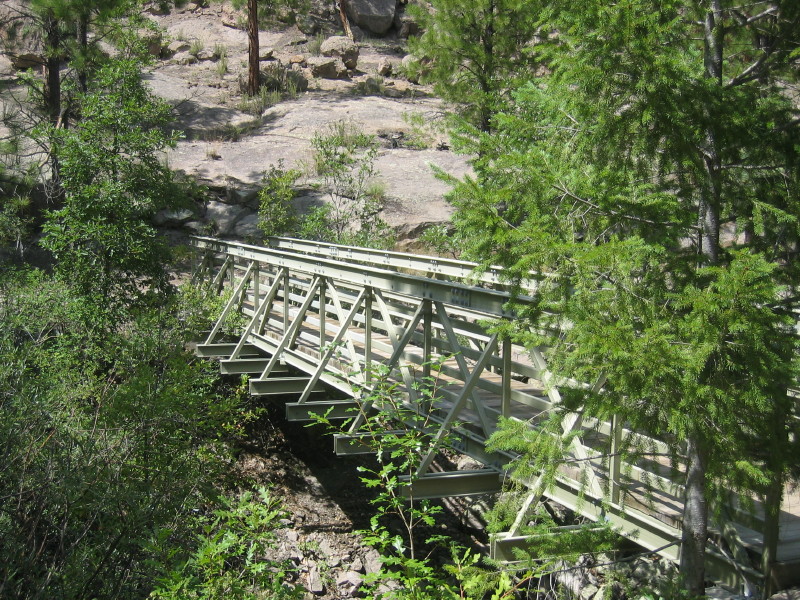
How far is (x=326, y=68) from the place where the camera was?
28516 millimetres

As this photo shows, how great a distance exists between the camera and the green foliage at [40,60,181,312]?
10414 mm

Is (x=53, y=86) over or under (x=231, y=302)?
over

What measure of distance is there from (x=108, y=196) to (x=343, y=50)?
20843 mm

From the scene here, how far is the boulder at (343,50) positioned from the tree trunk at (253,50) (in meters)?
3.68

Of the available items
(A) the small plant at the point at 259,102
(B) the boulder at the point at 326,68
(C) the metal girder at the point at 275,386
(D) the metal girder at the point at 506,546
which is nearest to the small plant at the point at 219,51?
→ (B) the boulder at the point at 326,68

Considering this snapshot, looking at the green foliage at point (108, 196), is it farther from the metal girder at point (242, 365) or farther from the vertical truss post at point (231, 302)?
the metal girder at point (242, 365)

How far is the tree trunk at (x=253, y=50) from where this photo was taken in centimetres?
2442

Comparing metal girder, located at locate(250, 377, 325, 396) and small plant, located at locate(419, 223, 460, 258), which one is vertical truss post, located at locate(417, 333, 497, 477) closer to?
metal girder, located at locate(250, 377, 325, 396)

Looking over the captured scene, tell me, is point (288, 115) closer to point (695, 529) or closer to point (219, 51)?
point (219, 51)

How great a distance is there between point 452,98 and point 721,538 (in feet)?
39.5

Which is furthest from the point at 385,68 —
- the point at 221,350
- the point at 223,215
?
the point at 221,350

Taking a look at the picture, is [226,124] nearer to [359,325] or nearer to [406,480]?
[359,325]

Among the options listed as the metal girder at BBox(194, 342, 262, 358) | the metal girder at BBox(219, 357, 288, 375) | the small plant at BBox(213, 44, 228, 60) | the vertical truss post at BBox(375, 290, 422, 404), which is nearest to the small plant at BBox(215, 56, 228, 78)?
the small plant at BBox(213, 44, 228, 60)

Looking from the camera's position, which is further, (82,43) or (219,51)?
(219,51)
